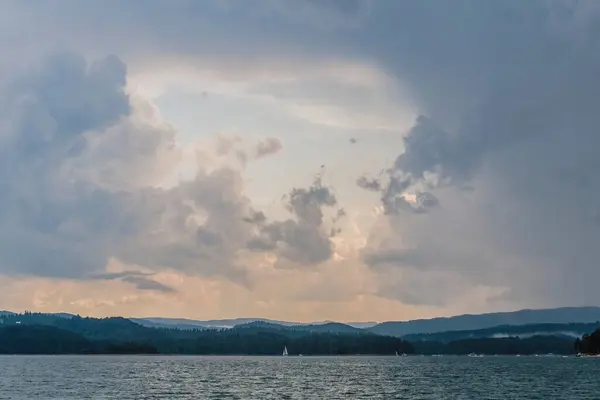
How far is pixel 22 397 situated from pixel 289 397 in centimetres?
4611

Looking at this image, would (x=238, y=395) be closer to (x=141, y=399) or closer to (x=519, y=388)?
(x=141, y=399)

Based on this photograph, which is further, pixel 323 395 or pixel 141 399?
pixel 323 395

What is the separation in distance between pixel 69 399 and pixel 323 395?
46234 mm

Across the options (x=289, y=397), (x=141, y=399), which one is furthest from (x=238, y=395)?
(x=141, y=399)

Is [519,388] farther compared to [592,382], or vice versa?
[592,382]

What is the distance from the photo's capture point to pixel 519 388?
164m

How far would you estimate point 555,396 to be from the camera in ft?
455

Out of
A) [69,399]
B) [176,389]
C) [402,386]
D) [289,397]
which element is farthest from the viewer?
[402,386]

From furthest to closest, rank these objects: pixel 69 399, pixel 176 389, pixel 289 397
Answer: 1. pixel 176 389
2. pixel 289 397
3. pixel 69 399

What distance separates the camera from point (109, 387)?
520 ft

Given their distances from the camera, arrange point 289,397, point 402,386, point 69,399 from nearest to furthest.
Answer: point 69,399, point 289,397, point 402,386

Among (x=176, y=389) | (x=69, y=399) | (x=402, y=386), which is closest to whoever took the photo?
(x=69, y=399)

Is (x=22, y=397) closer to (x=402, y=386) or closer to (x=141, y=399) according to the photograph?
(x=141, y=399)

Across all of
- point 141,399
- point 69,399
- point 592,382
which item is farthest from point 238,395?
point 592,382
